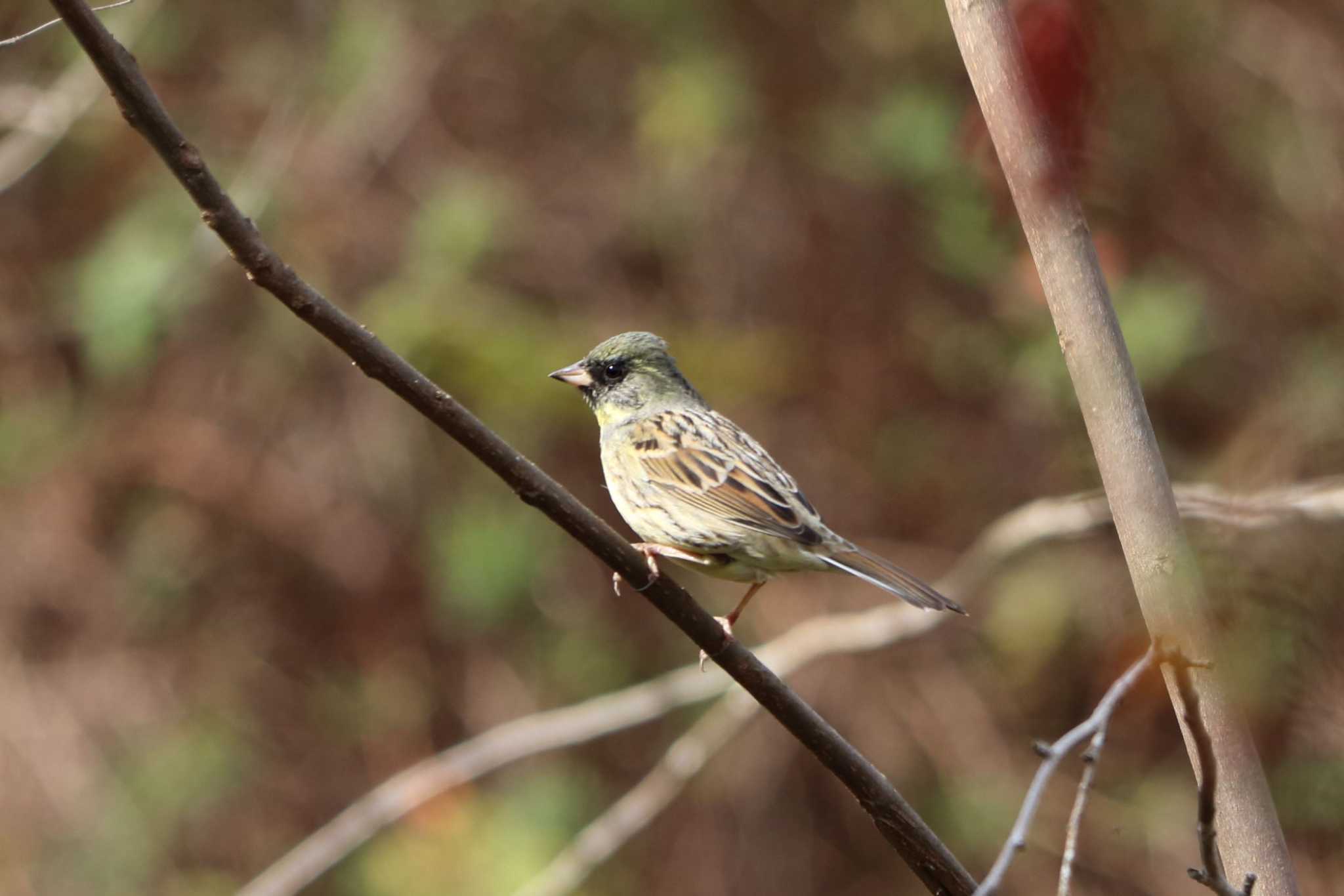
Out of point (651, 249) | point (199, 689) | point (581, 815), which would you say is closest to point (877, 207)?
point (651, 249)

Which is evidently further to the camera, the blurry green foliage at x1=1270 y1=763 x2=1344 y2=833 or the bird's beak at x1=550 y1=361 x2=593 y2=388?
the bird's beak at x1=550 y1=361 x2=593 y2=388

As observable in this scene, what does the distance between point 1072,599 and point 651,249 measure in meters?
2.58

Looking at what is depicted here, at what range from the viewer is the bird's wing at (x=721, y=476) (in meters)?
3.23

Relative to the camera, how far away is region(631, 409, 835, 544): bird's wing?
10.6ft

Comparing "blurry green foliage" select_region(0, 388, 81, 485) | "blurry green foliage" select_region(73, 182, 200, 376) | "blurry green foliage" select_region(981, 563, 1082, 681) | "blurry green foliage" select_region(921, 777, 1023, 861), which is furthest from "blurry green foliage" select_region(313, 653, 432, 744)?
"blurry green foliage" select_region(981, 563, 1082, 681)

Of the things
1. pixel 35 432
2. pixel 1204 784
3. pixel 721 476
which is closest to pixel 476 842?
pixel 721 476

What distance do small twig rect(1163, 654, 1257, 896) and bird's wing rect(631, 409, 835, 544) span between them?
5.58 feet

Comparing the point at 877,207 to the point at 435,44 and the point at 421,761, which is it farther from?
the point at 421,761

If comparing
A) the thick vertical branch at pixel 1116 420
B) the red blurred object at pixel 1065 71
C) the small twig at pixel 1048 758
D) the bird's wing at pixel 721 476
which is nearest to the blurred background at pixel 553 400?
the bird's wing at pixel 721 476

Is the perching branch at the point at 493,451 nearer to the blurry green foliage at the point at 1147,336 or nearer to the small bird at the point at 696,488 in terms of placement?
the small bird at the point at 696,488

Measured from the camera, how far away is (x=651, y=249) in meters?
6.64

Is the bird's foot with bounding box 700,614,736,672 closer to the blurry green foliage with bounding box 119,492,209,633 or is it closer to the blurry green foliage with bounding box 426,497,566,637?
the blurry green foliage with bounding box 426,497,566,637

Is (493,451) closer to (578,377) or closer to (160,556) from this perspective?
(578,377)

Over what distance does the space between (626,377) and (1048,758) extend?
2488 mm
